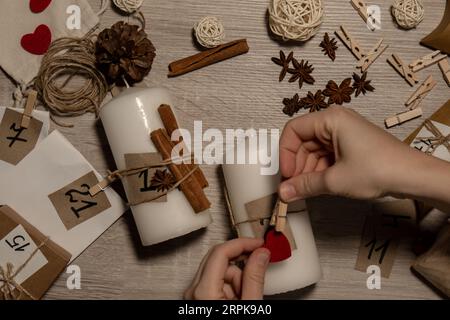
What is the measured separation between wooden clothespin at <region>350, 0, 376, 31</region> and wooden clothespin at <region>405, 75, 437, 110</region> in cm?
16

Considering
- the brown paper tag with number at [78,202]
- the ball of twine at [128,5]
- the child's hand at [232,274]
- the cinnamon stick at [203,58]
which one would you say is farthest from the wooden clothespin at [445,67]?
the brown paper tag with number at [78,202]

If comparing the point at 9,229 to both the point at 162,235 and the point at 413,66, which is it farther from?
the point at 413,66

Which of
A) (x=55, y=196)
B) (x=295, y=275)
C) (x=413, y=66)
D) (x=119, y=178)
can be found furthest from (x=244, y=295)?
(x=413, y=66)

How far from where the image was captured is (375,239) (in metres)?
1.21

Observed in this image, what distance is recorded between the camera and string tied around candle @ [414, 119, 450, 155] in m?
1.17

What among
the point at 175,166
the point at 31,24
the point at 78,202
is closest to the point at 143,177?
the point at 175,166

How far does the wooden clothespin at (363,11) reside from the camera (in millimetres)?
1220

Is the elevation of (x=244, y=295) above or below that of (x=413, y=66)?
below

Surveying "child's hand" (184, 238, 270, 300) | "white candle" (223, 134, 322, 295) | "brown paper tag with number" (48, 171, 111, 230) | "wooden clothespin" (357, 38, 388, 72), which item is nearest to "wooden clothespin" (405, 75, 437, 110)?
"wooden clothespin" (357, 38, 388, 72)

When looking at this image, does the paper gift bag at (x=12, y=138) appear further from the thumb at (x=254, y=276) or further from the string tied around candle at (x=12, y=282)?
the thumb at (x=254, y=276)

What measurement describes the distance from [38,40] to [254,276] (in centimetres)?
67

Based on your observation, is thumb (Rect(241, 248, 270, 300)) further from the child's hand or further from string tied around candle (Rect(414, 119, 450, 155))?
string tied around candle (Rect(414, 119, 450, 155))

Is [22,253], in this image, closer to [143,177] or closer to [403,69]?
[143,177]
